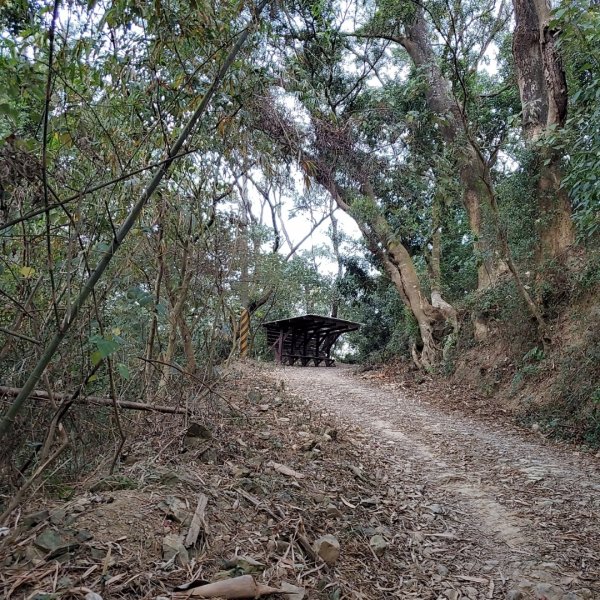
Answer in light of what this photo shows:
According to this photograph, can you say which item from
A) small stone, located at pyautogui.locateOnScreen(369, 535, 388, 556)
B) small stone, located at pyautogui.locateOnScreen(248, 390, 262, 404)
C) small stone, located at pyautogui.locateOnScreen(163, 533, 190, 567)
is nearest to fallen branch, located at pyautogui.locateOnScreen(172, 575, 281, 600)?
small stone, located at pyautogui.locateOnScreen(163, 533, 190, 567)

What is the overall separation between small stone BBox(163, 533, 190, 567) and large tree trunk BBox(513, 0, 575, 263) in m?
7.62

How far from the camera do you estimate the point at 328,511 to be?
113 inches

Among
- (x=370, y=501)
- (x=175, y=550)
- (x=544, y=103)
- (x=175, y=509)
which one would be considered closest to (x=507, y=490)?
(x=370, y=501)

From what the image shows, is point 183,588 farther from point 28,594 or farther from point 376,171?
point 376,171

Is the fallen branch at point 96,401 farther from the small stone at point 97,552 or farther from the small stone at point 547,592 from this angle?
the small stone at point 547,592

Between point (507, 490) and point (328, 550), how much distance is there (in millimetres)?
2064

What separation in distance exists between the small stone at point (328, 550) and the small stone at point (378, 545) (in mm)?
345

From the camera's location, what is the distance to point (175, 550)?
1914mm

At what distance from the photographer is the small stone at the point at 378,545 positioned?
8.65 feet

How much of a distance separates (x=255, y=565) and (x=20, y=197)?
1951mm

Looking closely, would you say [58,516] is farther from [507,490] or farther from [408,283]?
[408,283]

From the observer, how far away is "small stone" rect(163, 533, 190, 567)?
187cm

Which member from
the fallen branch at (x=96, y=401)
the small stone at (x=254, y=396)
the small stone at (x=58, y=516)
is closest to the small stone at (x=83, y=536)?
the small stone at (x=58, y=516)

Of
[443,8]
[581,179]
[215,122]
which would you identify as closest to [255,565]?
[215,122]
